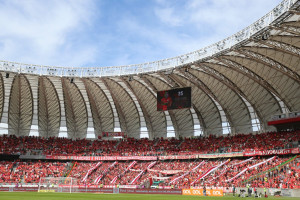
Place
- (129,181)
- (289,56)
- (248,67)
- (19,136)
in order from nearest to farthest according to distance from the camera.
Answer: (289,56) → (248,67) → (129,181) → (19,136)

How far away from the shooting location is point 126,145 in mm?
71438

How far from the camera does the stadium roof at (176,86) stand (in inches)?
1650

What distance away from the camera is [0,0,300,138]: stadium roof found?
41.9 metres

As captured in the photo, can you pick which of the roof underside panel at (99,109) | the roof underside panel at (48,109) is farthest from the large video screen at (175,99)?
the roof underside panel at (48,109)

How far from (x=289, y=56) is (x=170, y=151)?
31.5 metres

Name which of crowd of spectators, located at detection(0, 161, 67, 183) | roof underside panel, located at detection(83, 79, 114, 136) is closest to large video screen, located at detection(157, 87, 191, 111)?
roof underside panel, located at detection(83, 79, 114, 136)

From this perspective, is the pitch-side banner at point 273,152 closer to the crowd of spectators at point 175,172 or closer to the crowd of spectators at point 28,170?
the crowd of spectators at point 175,172

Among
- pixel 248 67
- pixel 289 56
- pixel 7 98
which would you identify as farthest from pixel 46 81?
pixel 289 56

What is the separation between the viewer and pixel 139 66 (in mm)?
53031

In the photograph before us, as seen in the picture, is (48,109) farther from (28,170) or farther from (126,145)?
(126,145)

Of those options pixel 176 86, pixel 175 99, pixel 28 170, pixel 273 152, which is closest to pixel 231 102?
pixel 176 86

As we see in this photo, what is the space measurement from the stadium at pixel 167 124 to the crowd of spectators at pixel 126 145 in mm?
224

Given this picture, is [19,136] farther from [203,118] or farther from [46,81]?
[203,118]

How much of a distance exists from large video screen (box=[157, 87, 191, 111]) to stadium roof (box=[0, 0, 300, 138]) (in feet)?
9.62
